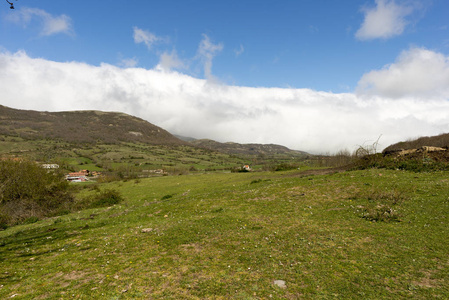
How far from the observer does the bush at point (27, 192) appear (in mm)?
24516

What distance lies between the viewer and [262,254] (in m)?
9.68

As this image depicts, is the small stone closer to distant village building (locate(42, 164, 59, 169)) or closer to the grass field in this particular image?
the grass field

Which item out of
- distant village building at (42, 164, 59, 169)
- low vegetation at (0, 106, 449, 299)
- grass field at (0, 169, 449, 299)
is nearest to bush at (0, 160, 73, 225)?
distant village building at (42, 164, 59, 169)

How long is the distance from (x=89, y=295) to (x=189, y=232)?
21.3 feet

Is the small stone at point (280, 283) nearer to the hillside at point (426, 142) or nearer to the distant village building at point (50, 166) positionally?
the hillside at point (426, 142)

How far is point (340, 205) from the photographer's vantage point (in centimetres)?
1612

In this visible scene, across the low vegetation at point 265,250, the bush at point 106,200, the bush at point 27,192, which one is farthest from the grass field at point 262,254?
the bush at point 106,200

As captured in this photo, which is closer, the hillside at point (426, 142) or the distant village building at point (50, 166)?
the distant village building at point (50, 166)

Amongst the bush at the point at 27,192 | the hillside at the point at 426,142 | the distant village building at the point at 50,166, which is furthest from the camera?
the hillside at the point at 426,142

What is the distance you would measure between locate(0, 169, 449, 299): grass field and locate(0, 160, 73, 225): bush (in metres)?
9.82

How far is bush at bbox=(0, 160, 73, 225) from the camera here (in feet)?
80.4

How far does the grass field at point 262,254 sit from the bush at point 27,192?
9819 millimetres

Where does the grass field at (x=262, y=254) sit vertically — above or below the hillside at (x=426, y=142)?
below

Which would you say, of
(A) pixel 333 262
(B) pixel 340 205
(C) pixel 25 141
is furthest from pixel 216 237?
(C) pixel 25 141
